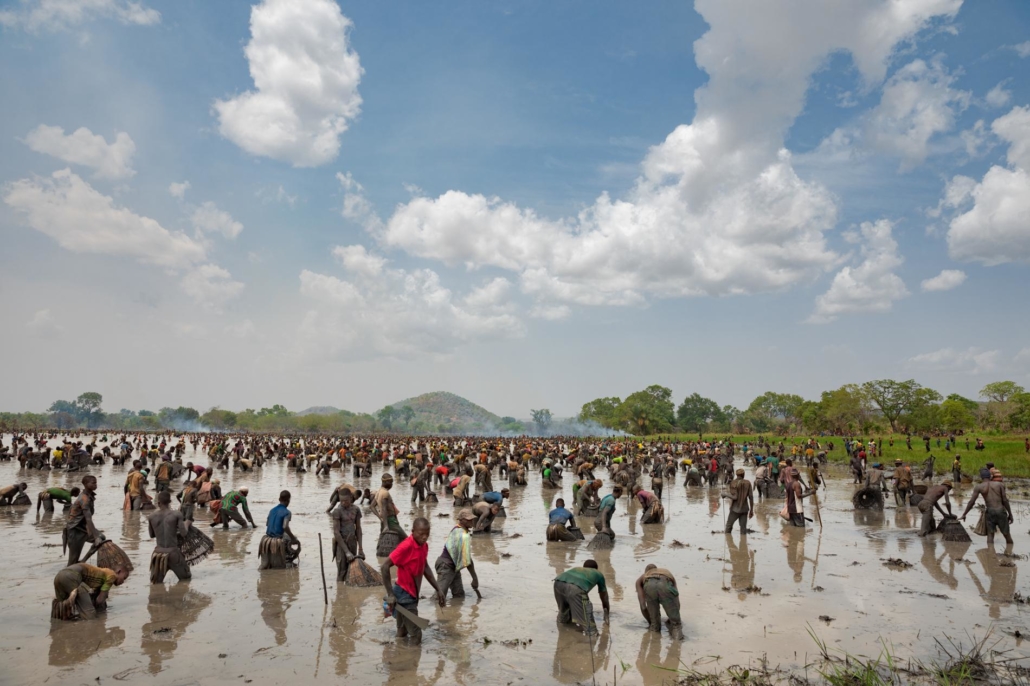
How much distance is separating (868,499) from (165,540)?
1852 cm

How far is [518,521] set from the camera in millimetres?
17484

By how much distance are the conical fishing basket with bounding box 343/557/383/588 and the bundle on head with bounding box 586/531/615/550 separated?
200 inches

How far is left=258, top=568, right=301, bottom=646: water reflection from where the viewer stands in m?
8.16

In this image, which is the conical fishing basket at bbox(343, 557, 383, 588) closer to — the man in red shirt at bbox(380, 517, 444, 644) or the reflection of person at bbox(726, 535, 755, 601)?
the man in red shirt at bbox(380, 517, 444, 644)

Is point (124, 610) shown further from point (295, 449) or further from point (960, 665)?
point (295, 449)

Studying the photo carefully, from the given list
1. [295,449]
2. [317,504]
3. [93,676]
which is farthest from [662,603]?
[295,449]

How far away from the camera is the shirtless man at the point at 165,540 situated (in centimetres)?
966

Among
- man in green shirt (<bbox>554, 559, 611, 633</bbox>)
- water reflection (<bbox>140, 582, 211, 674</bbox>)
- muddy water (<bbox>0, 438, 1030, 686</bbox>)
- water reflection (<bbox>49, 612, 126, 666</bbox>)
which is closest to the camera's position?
muddy water (<bbox>0, 438, 1030, 686</bbox>)

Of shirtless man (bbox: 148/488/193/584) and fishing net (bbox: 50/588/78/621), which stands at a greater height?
shirtless man (bbox: 148/488/193/584)

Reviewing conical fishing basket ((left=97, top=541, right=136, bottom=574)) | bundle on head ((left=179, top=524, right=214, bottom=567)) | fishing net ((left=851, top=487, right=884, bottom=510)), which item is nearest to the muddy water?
bundle on head ((left=179, top=524, right=214, bottom=567))

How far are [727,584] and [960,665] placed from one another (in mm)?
3940

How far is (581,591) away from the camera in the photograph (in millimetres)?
7703

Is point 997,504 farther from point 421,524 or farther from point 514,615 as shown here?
point 421,524

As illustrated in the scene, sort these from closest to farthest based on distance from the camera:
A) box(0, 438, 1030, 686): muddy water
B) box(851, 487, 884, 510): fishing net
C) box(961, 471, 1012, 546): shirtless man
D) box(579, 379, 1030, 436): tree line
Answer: box(0, 438, 1030, 686): muddy water
box(961, 471, 1012, 546): shirtless man
box(851, 487, 884, 510): fishing net
box(579, 379, 1030, 436): tree line
